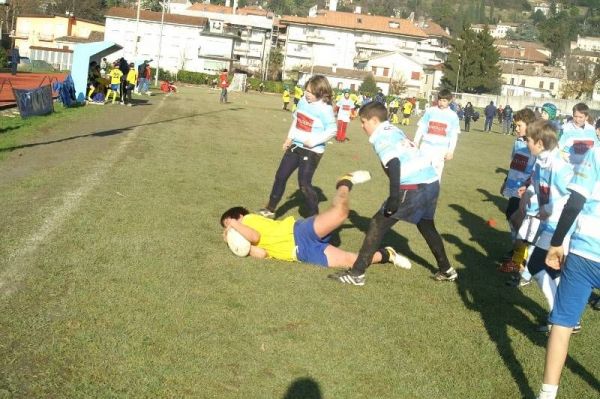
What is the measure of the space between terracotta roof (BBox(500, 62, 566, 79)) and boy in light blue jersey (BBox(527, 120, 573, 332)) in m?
137

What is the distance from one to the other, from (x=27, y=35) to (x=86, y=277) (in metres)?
102

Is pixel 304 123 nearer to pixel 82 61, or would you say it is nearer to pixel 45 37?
pixel 82 61

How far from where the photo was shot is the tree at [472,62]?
336 feet

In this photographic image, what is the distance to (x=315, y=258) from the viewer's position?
24.2ft

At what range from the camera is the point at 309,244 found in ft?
23.9

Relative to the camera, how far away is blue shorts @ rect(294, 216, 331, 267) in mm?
7215

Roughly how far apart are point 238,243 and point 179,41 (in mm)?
90770

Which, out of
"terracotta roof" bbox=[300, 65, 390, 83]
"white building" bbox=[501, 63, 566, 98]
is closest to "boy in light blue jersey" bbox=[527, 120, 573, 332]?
"terracotta roof" bbox=[300, 65, 390, 83]

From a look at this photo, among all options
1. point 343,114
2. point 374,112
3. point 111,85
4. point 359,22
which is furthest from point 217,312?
point 359,22

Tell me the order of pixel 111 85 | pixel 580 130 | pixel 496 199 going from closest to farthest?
pixel 580 130, pixel 496 199, pixel 111 85

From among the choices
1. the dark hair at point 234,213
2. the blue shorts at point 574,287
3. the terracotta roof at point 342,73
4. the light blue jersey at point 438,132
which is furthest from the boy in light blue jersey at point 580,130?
the terracotta roof at point 342,73

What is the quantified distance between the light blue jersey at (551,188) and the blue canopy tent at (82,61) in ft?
82.3

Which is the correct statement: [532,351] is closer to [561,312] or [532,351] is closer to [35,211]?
[561,312]

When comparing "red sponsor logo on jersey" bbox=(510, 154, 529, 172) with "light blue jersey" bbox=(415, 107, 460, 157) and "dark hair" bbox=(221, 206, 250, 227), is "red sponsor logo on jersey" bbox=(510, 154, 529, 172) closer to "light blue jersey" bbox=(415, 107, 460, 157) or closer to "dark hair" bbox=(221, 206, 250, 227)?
"light blue jersey" bbox=(415, 107, 460, 157)
